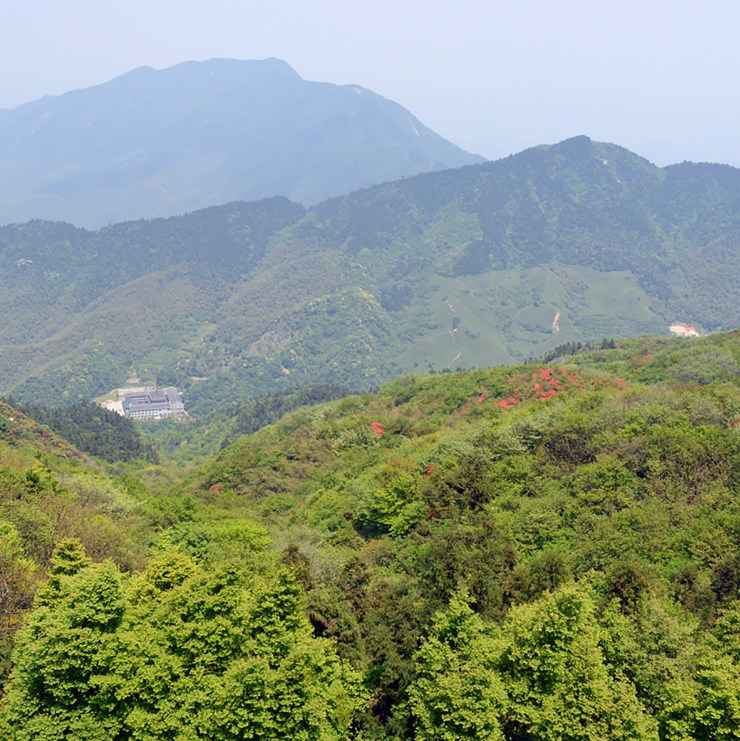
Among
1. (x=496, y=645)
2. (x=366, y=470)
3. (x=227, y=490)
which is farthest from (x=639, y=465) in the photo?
(x=227, y=490)

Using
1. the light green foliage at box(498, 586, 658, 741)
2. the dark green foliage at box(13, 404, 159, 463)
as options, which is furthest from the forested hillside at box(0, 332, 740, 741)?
the dark green foliage at box(13, 404, 159, 463)

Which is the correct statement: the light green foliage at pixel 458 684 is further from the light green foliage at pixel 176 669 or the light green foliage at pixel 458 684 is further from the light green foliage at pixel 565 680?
the light green foliage at pixel 176 669

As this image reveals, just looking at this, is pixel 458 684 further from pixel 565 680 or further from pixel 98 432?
pixel 98 432

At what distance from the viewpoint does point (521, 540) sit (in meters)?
48.5

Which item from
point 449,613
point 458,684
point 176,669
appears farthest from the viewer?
point 449,613

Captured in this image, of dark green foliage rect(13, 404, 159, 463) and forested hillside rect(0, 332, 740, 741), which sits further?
dark green foliage rect(13, 404, 159, 463)

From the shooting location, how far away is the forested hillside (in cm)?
3045

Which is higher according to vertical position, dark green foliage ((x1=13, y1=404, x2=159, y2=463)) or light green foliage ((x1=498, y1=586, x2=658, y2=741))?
light green foliage ((x1=498, y1=586, x2=658, y2=741))

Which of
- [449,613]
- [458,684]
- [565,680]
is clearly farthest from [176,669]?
[565,680]

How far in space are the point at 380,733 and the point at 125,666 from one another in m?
12.9

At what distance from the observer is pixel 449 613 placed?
34781 mm

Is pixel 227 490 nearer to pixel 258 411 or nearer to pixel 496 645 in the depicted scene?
pixel 496 645

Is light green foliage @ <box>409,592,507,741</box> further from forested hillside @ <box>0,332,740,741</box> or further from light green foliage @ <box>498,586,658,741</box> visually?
light green foliage @ <box>498,586,658,741</box>

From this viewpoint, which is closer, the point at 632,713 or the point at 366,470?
the point at 632,713
